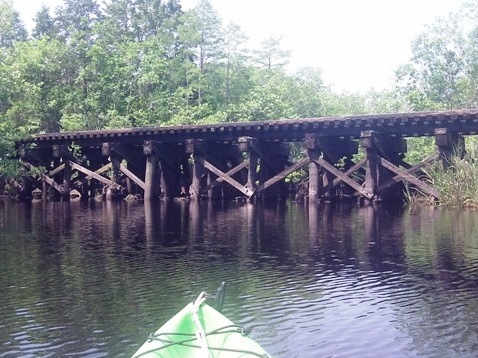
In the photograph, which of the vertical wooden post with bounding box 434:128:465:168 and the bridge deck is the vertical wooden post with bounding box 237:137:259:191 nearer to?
the bridge deck

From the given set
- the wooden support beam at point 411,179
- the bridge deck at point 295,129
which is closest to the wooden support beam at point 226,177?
the bridge deck at point 295,129

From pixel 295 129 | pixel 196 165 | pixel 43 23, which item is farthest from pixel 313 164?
pixel 43 23

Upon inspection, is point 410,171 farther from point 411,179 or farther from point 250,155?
point 250,155

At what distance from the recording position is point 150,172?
31.2m

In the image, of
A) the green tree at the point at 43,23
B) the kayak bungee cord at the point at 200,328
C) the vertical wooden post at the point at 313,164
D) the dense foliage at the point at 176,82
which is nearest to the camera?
the kayak bungee cord at the point at 200,328

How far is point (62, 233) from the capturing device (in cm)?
1852

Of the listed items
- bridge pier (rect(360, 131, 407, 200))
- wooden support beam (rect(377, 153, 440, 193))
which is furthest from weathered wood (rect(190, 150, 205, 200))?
wooden support beam (rect(377, 153, 440, 193))

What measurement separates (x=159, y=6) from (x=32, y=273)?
173ft

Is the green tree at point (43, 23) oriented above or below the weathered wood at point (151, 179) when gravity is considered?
above

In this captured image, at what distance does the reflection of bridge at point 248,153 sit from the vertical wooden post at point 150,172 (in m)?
0.04

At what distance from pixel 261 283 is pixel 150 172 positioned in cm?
2056

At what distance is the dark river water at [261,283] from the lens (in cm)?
802

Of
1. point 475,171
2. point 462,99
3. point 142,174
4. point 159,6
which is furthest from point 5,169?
point 159,6

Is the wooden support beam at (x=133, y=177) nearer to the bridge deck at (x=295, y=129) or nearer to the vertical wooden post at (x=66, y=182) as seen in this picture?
the bridge deck at (x=295, y=129)
